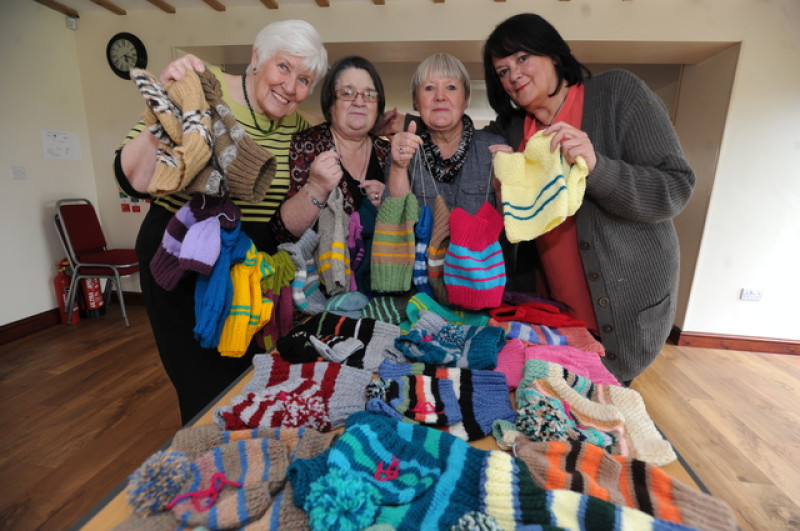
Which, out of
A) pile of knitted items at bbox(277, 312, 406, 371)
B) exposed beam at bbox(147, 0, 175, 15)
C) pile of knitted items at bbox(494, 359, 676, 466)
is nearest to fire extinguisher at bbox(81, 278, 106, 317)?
exposed beam at bbox(147, 0, 175, 15)

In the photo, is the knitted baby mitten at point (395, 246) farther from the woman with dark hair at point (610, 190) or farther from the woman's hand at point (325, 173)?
the woman with dark hair at point (610, 190)

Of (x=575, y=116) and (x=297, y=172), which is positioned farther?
(x=297, y=172)

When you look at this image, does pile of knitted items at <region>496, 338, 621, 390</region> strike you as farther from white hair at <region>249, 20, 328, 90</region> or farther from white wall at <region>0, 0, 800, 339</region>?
white wall at <region>0, 0, 800, 339</region>

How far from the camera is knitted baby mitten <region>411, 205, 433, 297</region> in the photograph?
118cm

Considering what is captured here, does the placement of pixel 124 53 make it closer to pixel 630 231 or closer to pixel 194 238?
pixel 194 238

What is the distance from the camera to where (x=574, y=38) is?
9.53 feet

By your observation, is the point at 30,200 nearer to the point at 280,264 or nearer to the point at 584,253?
the point at 280,264

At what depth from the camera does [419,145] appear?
4.12 ft

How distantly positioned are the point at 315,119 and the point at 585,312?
816 cm

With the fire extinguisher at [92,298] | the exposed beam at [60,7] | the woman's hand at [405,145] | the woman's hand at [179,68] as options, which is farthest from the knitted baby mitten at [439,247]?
the exposed beam at [60,7]

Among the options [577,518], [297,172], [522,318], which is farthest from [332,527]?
[297,172]

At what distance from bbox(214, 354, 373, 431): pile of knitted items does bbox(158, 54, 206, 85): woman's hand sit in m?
0.71

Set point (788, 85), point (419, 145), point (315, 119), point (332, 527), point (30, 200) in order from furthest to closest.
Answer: point (315, 119), point (30, 200), point (788, 85), point (419, 145), point (332, 527)

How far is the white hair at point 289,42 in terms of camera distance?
1.26m
